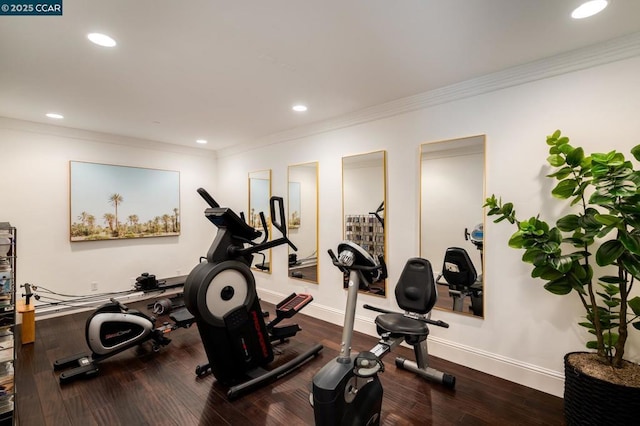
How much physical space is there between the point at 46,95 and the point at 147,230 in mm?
2489

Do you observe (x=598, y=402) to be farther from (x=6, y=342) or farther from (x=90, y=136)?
(x=90, y=136)

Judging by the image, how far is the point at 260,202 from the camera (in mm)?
5004

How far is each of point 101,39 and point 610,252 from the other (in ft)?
11.6

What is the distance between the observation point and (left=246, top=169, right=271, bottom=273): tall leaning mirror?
15.9ft

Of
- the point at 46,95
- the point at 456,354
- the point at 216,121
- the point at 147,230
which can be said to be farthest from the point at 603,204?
the point at 147,230

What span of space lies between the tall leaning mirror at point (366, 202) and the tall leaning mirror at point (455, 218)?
493 mm

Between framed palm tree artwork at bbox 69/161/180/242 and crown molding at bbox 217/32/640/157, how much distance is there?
10.5 feet

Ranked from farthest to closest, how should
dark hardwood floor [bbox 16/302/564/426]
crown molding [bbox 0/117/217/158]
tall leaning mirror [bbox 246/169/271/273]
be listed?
1. tall leaning mirror [bbox 246/169/271/273]
2. crown molding [bbox 0/117/217/158]
3. dark hardwood floor [bbox 16/302/564/426]

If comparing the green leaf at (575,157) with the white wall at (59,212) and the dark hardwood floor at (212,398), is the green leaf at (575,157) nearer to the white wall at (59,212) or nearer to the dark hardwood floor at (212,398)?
the dark hardwood floor at (212,398)

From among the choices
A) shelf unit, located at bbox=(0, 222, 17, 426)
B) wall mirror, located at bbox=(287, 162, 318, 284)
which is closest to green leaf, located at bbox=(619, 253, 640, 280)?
wall mirror, located at bbox=(287, 162, 318, 284)

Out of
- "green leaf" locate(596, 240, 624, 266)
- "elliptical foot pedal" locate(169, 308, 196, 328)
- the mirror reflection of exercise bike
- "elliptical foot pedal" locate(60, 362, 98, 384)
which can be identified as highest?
"green leaf" locate(596, 240, 624, 266)

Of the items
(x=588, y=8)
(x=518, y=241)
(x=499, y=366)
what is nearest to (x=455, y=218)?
(x=518, y=241)

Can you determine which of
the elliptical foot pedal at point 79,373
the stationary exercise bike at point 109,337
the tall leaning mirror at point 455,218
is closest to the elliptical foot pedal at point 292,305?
the stationary exercise bike at point 109,337

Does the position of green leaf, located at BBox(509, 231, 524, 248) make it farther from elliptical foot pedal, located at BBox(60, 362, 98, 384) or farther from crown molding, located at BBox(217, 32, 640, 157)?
elliptical foot pedal, located at BBox(60, 362, 98, 384)
